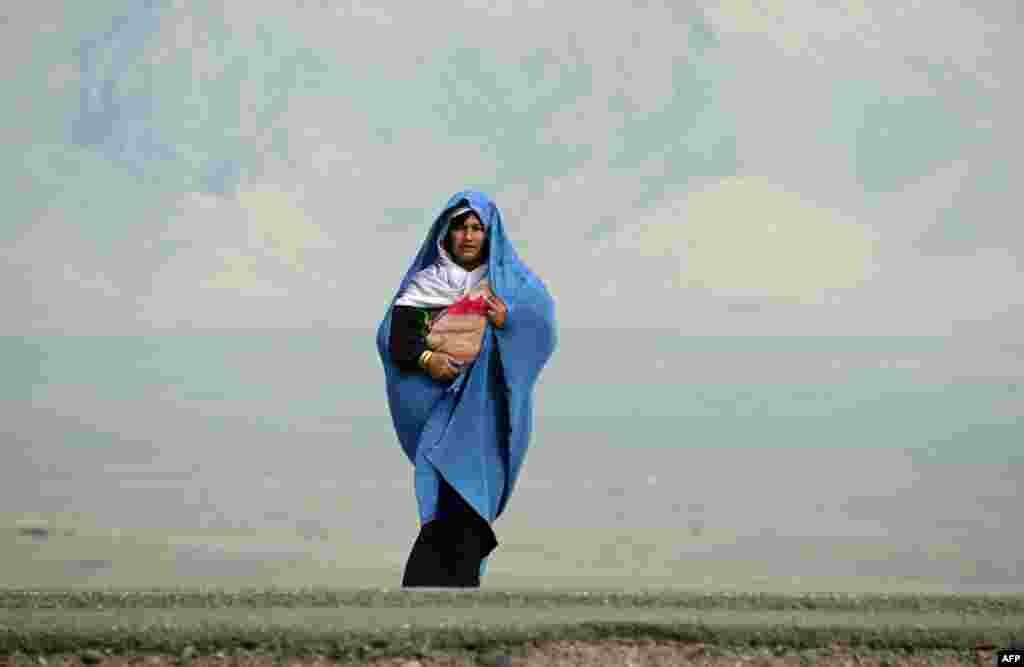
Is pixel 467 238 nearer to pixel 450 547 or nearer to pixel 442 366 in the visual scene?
pixel 442 366

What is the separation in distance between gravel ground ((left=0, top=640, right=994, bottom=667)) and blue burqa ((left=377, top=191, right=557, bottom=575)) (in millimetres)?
1921

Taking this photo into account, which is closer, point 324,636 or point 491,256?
point 324,636

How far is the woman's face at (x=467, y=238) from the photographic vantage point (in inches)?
249

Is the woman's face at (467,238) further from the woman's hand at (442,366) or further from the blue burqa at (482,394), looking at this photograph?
the woman's hand at (442,366)

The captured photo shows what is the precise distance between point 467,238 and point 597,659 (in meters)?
2.45

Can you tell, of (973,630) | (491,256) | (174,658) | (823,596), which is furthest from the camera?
(491,256)

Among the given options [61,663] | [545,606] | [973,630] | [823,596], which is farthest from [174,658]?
[973,630]

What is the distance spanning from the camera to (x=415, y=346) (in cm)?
636

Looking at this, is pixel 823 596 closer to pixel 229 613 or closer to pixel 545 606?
pixel 545 606

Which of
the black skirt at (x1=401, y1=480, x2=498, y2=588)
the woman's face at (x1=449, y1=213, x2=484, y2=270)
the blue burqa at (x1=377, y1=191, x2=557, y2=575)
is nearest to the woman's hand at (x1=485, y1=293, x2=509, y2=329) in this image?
the blue burqa at (x1=377, y1=191, x2=557, y2=575)

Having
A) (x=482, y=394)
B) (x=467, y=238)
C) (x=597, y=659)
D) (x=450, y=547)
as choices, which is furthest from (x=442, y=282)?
(x=597, y=659)

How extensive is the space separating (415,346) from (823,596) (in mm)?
2195

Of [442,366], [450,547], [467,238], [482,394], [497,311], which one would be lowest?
[450,547]

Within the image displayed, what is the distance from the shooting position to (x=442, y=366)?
6312 mm
